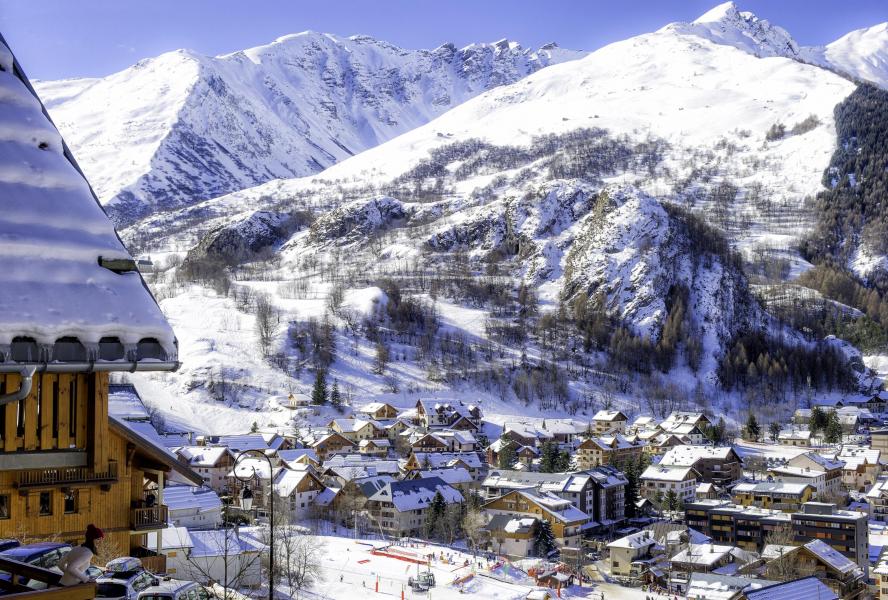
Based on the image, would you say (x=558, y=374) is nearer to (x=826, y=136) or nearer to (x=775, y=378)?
(x=775, y=378)

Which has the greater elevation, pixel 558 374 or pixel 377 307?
pixel 377 307

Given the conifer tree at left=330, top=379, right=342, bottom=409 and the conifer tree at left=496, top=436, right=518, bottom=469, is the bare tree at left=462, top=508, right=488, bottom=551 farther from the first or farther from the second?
the conifer tree at left=330, top=379, right=342, bottom=409

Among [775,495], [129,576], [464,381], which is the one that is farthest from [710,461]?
[129,576]

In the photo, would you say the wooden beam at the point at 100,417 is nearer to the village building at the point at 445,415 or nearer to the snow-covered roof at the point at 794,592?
the snow-covered roof at the point at 794,592

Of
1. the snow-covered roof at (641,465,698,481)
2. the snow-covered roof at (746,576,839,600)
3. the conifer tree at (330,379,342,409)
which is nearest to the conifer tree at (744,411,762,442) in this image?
the snow-covered roof at (641,465,698,481)

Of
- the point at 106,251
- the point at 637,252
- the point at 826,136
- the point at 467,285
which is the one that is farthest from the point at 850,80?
the point at 106,251

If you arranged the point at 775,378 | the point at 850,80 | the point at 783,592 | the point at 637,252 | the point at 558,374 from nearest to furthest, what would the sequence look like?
the point at 783,592 < the point at 558,374 < the point at 775,378 < the point at 637,252 < the point at 850,80
